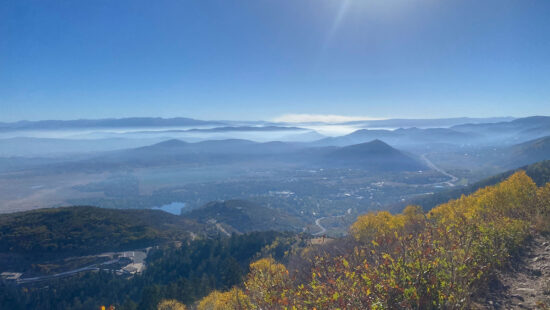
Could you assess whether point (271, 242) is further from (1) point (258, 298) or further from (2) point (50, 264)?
(1) point (258, 298)

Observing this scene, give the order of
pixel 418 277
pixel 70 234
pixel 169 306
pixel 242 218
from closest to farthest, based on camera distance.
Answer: pixel 418 277, pixel 169 306, pixel 70 234, pixel 242 218

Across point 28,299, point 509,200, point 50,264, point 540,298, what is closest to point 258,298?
point 540,298

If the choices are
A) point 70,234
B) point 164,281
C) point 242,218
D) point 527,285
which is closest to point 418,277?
point 527,285

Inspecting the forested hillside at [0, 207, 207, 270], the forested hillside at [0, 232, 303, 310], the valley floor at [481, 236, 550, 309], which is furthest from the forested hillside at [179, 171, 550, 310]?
the forested hillside at [0, 207, 207, 270]

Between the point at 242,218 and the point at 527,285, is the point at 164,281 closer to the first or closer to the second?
the point at 527,285

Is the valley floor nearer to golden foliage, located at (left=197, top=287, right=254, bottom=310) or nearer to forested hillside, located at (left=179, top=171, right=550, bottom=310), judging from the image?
forested hillside, located at (left=179, top=171, right=550, bottom=310)

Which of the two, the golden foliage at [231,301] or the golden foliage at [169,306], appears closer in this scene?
the golden foliage at [231,301]

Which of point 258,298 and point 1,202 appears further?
point 1,202

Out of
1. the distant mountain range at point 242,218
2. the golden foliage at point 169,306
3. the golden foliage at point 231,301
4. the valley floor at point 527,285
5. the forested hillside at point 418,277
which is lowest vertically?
the distant mountain range at point 242,218

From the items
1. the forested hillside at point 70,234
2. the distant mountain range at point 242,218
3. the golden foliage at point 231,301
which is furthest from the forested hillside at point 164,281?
the distant mountain range at point 242,218

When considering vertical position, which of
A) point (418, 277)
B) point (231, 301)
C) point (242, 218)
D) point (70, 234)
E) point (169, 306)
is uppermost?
point (418, 277)

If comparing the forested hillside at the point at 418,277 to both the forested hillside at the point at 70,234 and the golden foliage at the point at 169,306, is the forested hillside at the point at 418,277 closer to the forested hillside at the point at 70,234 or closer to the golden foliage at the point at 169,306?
the golden foliage at the point at 169,306
